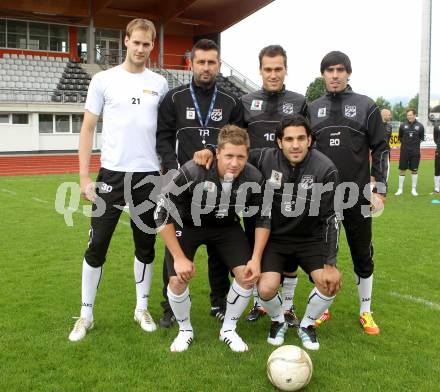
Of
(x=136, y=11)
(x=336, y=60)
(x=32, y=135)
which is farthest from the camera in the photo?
(x=136, y=11)

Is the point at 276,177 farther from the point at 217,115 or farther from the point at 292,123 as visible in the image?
the point at 217,115

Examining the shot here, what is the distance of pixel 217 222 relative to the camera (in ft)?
13.0

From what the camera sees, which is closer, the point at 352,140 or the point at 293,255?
the point at 293,255

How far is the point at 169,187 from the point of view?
Result: 12.3ft

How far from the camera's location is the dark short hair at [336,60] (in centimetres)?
401

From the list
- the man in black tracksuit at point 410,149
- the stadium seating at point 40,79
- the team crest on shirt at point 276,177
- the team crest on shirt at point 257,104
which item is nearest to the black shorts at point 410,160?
the man in black tracksuit at point 410,149

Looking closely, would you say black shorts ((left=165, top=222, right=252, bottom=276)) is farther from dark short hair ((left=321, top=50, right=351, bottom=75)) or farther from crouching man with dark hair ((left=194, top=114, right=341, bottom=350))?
dark short hair ((left=321, top=50, right=351, bottom=75))

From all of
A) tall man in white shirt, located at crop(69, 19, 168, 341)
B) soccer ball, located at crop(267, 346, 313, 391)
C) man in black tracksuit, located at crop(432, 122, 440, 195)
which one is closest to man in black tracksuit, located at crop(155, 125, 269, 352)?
tall man in white shirt, located at crop(69, 19, 168, 341)

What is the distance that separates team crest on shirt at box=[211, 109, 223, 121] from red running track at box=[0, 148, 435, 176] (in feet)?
49.8

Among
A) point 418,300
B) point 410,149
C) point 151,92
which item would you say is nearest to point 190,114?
point 151,92

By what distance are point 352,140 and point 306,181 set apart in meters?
0.58

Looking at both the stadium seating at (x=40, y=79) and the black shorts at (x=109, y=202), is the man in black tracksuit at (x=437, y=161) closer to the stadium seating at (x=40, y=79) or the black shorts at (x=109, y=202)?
the black shorts at (x=109, y=202)

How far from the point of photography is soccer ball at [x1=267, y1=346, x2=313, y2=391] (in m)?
3.10

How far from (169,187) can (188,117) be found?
618 millimetres
